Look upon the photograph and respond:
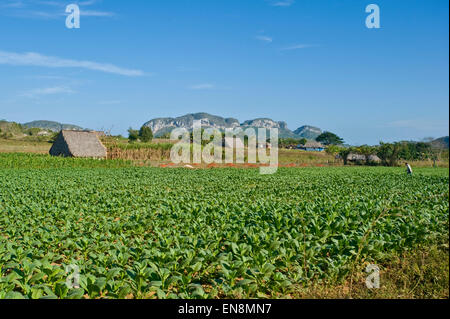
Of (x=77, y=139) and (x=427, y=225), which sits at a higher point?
(x=77, y=139)

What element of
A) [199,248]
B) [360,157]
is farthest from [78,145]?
[360,157]

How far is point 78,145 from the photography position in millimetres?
38156

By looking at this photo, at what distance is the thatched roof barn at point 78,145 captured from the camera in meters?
37.4

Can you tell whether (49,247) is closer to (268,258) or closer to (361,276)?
(268,258)

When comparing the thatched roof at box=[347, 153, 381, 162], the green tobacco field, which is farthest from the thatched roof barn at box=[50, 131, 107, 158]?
the thatched roof at box=[347, 153, 381, 162]

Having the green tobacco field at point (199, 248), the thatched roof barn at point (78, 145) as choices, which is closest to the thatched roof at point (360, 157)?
the thatched roof barn at point (78, 145)

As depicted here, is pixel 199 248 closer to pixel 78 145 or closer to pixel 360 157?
pixel 78 145

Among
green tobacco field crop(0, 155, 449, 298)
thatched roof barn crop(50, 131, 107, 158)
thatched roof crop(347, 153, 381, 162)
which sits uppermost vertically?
thatched roof barn crop(50, 131, 107, 158)

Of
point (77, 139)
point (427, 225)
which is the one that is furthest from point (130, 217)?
point (77, 139)

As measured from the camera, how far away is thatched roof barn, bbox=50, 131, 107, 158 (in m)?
37.4

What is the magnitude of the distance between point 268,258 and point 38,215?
6.56m

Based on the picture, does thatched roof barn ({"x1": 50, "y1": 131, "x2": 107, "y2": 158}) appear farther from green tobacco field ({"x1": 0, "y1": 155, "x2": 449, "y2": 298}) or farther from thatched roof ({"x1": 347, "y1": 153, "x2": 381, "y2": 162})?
thatched roof ({"x1": 347, "y1": 153, "x2": 381, "y2": 162})
